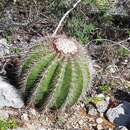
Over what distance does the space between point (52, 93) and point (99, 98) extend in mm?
771

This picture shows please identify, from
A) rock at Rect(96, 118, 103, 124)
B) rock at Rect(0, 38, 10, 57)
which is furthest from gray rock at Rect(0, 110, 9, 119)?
rock at Rect(96, 118, 103, 124)

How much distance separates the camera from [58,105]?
414 centimetres

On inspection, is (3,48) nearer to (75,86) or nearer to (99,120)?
(75,86)

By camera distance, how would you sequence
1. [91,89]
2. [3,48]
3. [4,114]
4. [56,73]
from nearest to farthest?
1. [56,73]
2. [4,114]
3. [91,89]
4. [3,48]

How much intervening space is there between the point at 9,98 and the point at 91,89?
3.12ft

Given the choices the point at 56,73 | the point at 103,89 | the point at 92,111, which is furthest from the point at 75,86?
the point at 103,89

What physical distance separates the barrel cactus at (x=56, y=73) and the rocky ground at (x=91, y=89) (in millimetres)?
157

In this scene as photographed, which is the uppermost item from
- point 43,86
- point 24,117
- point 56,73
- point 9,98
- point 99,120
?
point 56,73

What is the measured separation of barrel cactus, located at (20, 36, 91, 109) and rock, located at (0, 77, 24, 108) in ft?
0.37

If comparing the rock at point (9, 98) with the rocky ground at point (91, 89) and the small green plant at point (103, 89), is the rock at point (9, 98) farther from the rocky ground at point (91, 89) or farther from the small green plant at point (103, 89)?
the small green plant at point (103, 89)

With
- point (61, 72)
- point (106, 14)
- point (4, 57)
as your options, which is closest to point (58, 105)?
point (61, 72)

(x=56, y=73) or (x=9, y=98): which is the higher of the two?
(x=56, y=73)

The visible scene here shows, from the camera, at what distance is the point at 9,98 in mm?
4176

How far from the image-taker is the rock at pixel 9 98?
13.7 ft
